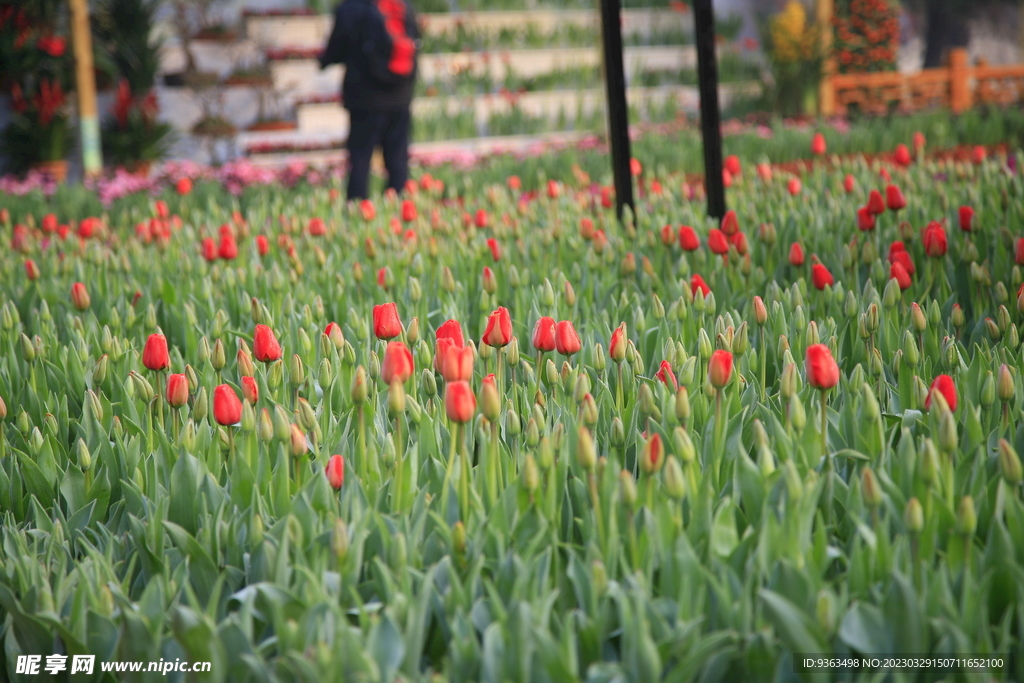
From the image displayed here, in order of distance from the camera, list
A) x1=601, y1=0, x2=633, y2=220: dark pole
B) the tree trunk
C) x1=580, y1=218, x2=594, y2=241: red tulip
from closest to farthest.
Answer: x1=580, y1=218, x2=594, y2=241: red tulip → x1=601, y1=0, x2=633, y2=220: dark pole → the tree trunk

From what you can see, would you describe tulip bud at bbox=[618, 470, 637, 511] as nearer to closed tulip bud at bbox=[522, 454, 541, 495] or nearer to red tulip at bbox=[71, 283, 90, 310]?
closed tulip bud at bbox=[522, 454, 541, 495]

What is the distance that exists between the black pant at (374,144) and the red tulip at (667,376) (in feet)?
15.5

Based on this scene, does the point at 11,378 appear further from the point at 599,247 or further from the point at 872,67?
the point at 872,67

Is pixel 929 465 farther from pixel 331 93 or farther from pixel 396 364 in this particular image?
pixel 331 93

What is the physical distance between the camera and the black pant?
6.30 m

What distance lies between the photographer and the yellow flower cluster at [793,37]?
13.0 meters

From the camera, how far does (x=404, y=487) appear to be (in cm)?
146

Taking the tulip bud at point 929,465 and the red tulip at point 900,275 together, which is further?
the red tulip at point 900,275

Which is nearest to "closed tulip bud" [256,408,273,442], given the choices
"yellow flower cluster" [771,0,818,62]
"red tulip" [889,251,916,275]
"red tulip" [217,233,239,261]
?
"red tulip" [889,251,916,275]

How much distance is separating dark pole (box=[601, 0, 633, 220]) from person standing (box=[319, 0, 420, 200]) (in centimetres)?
282

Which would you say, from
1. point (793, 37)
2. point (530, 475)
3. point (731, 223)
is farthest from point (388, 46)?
point (793, 37)

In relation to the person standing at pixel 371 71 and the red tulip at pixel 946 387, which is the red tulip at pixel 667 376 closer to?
the red tulip at pixel 946 387

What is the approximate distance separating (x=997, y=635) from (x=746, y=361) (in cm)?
95

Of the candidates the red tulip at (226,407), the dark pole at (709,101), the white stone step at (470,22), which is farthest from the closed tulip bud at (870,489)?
the white stone step at (470,22)
